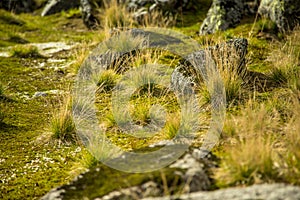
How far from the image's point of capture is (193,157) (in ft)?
15.1

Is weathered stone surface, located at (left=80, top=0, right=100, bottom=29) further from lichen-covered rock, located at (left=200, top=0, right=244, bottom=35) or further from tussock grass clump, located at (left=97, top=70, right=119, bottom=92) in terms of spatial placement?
tussock grass clump, located at (left=97, top=70, right=119, bottom=92)

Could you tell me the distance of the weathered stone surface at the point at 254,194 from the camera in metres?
3.93

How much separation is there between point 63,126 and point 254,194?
406 centimetres

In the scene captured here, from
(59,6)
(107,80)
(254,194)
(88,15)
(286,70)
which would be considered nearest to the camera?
(254,194)

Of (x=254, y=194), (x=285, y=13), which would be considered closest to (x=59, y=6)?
(x=285, y=13)

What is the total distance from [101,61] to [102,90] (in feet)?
3.73

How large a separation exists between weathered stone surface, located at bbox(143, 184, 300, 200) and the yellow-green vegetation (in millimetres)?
188

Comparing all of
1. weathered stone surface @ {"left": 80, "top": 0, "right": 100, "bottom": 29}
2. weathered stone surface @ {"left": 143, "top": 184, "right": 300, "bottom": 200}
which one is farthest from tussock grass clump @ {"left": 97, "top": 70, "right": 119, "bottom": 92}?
weathered stone surface @ {"left": 80, "top": 0, "right": 100, "bottom": 29}

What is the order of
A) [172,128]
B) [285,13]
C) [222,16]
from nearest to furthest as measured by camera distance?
[172,128] < [285,13] < [222,16]

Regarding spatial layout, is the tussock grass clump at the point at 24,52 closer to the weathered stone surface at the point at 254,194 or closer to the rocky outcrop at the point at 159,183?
the rocky outcrop at the point at 159,183

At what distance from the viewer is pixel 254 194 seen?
400 cm

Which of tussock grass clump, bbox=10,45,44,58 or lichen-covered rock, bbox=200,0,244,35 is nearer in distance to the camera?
lichen-covered rock, bbox=200,0,244,35

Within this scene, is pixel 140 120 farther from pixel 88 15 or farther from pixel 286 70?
pixel 88 15

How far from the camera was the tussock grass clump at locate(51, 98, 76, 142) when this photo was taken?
7180 millimetres
